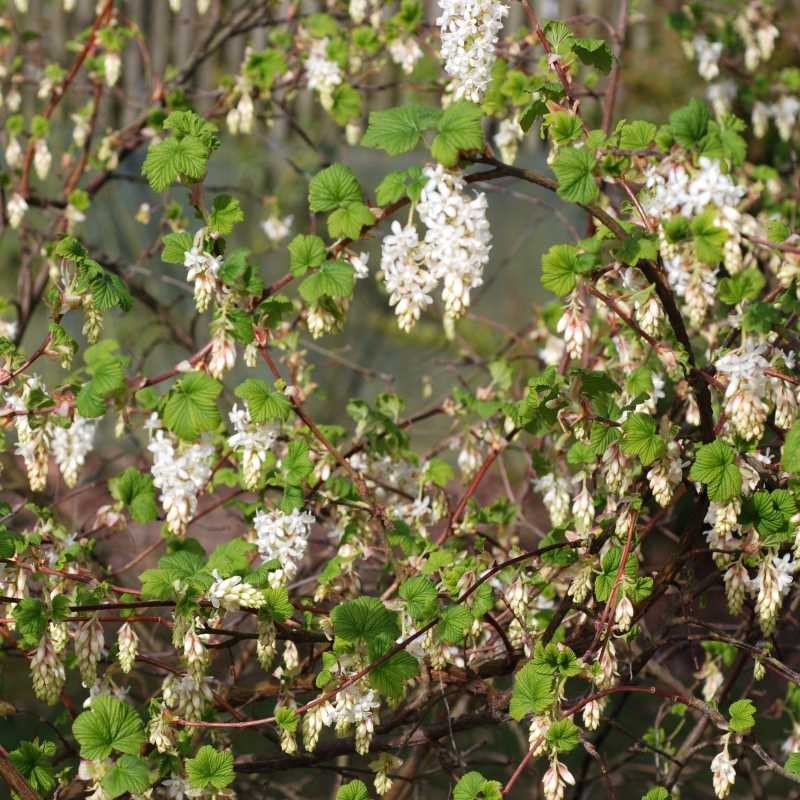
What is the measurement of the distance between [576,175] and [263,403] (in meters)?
0.66

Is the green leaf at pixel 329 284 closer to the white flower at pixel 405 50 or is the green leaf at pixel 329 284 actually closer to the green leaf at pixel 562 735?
the green leaf at pixel 562 735

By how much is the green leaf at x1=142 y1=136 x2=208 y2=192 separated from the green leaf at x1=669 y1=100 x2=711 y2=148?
683 mm

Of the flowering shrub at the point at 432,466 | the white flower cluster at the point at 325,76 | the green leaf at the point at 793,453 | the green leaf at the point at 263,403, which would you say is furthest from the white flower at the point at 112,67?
A: the green leaf at the point at 793,453

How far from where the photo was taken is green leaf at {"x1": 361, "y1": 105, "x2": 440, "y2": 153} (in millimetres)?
1805

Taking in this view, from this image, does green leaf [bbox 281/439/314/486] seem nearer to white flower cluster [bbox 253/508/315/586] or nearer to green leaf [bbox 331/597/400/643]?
white flower cluster [bbox 253/508/315/586]

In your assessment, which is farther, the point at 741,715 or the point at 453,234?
the point at 741,715

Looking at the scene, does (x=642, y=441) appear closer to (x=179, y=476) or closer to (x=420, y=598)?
(x=420, y=598)

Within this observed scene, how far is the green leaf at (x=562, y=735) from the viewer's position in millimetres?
1916

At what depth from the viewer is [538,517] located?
6.02 m

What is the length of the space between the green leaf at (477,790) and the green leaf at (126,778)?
466 millimetres

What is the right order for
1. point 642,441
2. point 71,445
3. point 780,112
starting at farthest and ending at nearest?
point 780,112, point 71,445, point 642,441

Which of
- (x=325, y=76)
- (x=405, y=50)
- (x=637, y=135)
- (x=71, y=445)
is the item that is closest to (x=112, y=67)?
(x=325, y=76)

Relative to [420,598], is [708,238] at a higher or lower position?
higher

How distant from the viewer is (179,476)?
2.23m
